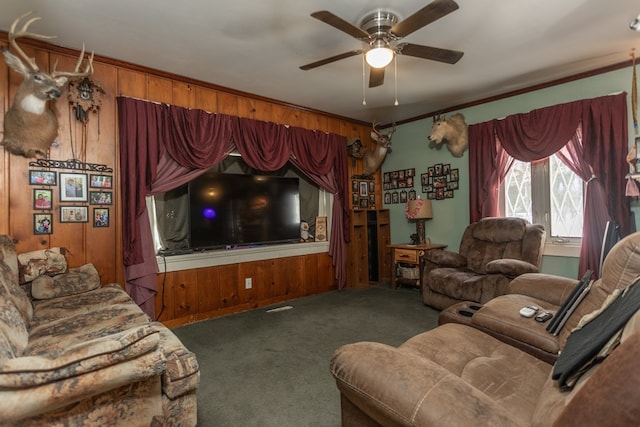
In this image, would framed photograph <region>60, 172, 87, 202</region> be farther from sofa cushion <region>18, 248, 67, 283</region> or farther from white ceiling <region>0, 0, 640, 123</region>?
white ceiling <region>0, 0, 640, 123</region>

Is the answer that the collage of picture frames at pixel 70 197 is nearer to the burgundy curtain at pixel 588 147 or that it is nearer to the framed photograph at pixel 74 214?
the framed photograph at pixel 74 214

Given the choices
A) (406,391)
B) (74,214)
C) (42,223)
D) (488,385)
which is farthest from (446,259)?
(42,223)

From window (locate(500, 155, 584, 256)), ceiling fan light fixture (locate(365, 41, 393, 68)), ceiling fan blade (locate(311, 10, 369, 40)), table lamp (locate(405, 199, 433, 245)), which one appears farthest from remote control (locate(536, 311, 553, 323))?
table lamp (locate(405, 199, 433, 245))

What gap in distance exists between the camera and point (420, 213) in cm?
467

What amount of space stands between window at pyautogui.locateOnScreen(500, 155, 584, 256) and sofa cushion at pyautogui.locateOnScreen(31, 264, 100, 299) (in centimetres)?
468

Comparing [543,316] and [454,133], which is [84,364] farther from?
[454,133]

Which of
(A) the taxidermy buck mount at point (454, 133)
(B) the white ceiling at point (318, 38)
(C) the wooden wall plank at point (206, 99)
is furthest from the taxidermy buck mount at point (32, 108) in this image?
(A) the taxidermy buck mount at point (454, 133)

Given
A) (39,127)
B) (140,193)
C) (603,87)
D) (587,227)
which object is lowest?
(587,227)

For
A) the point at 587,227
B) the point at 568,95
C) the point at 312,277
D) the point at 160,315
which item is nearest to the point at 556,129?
the point at 568,95

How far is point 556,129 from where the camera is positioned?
11.9 feet

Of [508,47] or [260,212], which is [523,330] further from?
[260,212]

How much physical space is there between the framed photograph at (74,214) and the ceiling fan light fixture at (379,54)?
109 inches

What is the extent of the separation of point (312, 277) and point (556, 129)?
346 centimetres

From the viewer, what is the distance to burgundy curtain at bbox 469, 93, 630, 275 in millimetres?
3250
